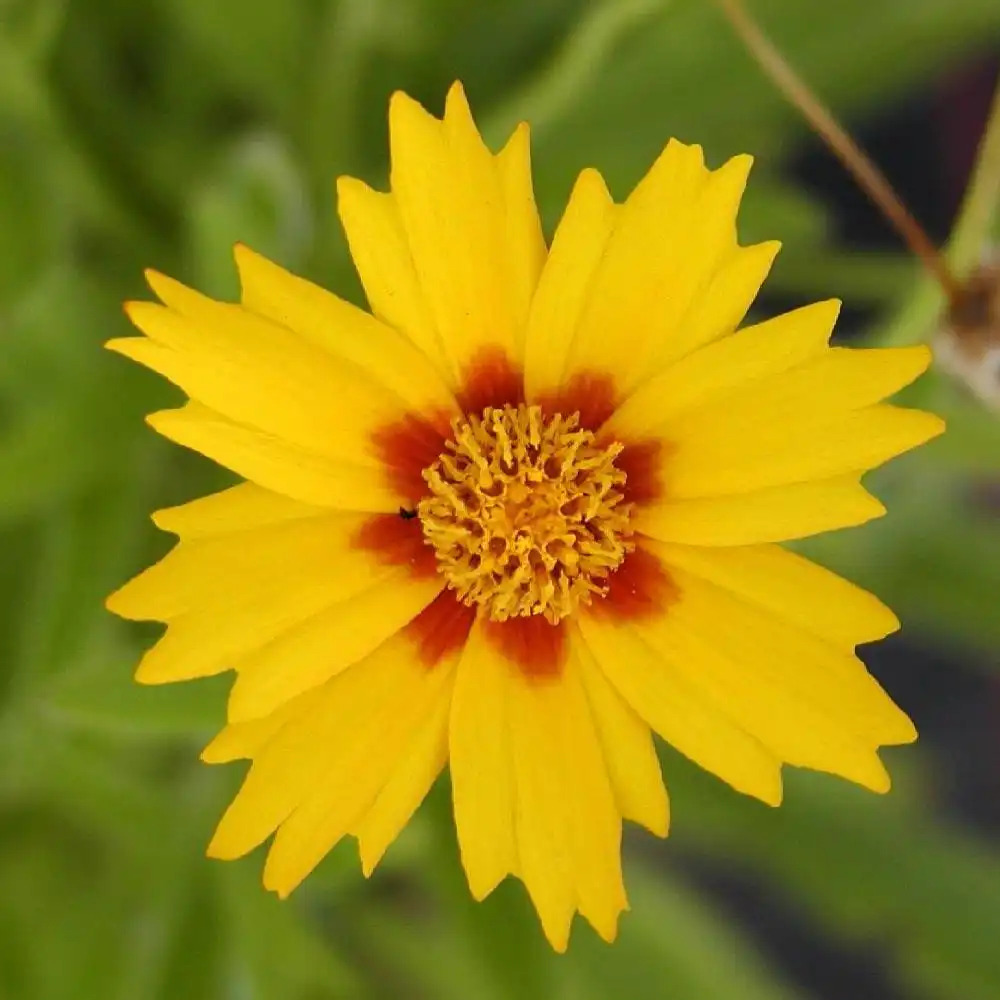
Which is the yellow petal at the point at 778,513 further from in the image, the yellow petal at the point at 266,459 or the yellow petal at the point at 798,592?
the yellow petal at the point at 266,459

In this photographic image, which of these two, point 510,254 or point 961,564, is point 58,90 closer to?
point 510,254

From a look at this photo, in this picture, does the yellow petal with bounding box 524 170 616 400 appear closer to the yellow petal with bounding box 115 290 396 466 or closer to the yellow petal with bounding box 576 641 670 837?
the yellow petal with bounding box 115 290 396 466

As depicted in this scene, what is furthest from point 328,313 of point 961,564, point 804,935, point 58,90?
point 804,935

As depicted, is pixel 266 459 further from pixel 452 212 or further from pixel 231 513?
pixel 452 212

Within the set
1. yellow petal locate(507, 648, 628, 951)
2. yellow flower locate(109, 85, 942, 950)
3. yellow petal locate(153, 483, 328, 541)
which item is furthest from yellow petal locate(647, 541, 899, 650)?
yellow petal locate(153, 483, 328, 541)

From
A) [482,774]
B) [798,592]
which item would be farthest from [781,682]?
[482,774]
